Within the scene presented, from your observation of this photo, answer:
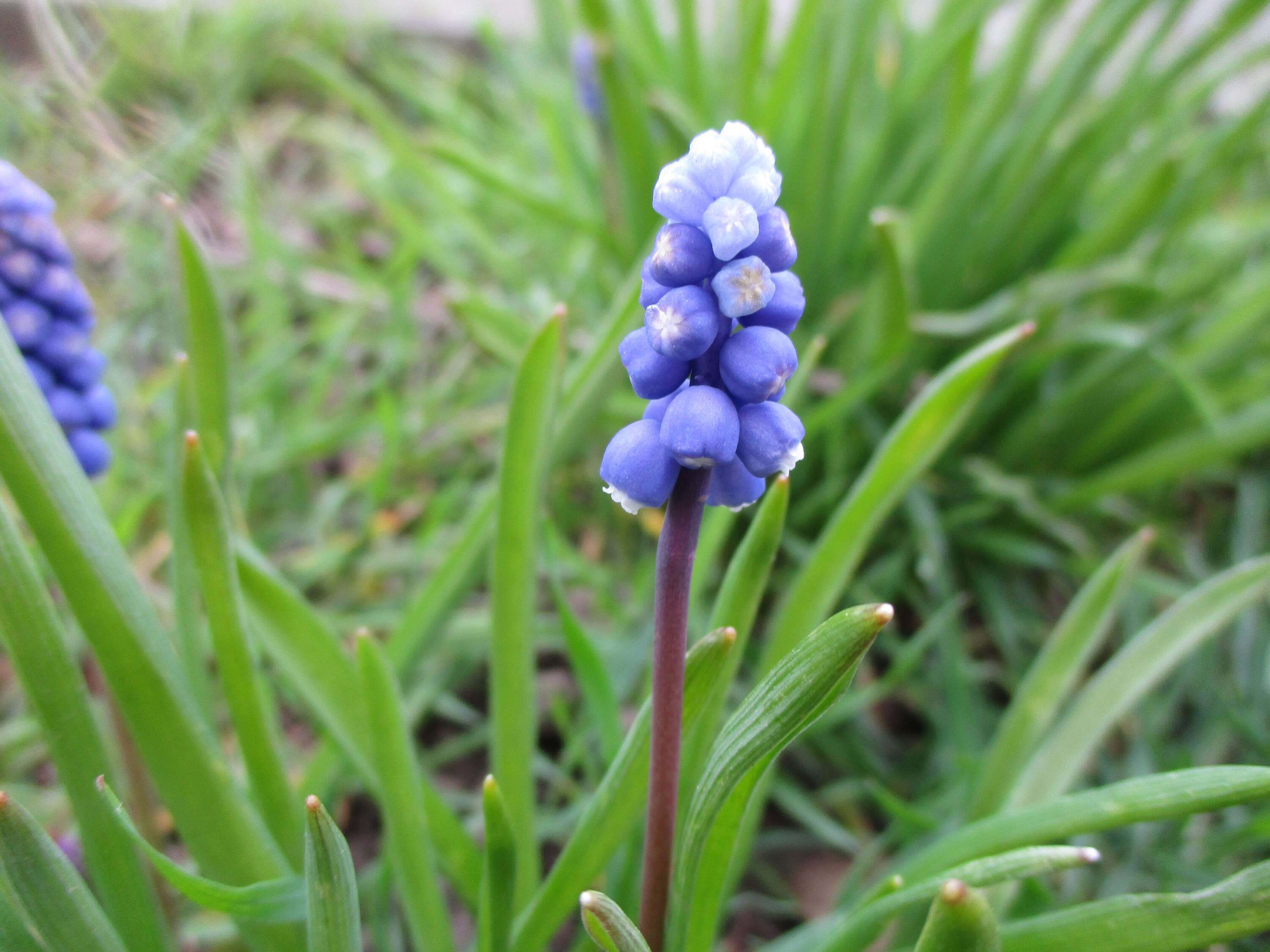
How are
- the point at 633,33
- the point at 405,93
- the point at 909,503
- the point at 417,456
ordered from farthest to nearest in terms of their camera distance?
the point at 405,93
the point at 633,33
the point at 417,456
the point at 909,503

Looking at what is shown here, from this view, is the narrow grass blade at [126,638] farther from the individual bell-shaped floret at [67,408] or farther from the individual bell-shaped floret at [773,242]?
the individual bell-shaped floret at [773,242]

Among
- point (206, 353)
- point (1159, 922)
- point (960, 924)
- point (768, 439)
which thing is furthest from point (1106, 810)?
point (206, 353)

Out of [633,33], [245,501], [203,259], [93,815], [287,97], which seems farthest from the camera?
[287,97]

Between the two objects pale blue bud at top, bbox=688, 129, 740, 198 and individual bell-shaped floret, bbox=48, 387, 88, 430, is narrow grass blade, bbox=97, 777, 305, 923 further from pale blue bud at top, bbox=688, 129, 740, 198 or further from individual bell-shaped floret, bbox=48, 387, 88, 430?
pale blue bud at top, bbox=688, 129, 740, 198

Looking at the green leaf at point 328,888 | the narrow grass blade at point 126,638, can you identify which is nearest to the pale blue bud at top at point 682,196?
the green leaf at point 328,888

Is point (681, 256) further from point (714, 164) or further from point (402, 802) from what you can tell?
point (402, 802)

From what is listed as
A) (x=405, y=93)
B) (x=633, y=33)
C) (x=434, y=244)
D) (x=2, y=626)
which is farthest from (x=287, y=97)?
(x=2, y=626)

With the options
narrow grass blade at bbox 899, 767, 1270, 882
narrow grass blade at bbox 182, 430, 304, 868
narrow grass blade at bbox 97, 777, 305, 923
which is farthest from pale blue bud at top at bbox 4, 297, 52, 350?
narrow grass blade at bbox 899, 767, 1270, 882

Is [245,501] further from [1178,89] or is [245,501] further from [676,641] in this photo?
[1178,89]
